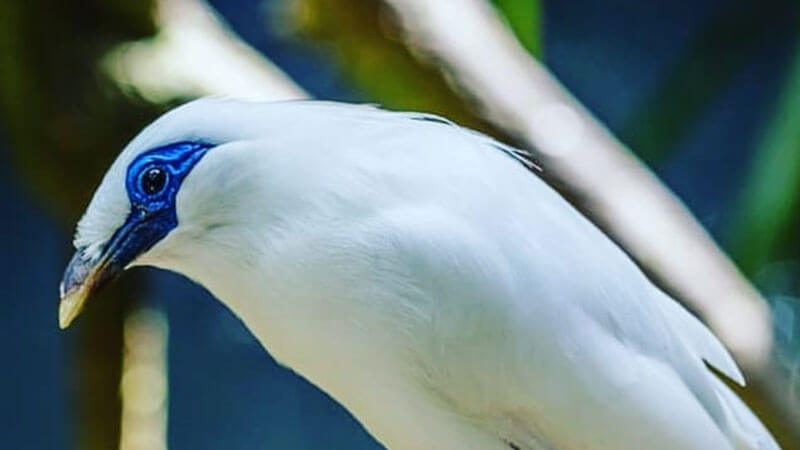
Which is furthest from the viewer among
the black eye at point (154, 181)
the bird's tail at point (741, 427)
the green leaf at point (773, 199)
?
the green leaf at point (773, 199)

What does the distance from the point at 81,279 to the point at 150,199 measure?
57 mm

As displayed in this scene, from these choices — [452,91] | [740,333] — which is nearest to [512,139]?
[452,91]

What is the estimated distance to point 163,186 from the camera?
73 centimetres

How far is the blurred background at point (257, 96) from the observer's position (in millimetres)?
1101

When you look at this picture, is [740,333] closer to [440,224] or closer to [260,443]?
[440,224]

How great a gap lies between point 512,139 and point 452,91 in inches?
2.0

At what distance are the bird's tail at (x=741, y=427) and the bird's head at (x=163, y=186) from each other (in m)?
0.30

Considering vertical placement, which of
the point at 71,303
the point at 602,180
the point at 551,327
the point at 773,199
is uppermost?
the point at 773,199

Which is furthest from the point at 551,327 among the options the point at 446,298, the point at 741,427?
the point at 741,427

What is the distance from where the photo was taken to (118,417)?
1339 mm

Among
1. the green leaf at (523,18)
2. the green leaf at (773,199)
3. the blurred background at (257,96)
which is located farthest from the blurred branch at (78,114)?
the green leaf at (773,199)

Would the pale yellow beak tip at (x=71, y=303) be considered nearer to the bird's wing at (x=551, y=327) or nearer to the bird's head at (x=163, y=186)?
the bird's head at (x=163, y=186)

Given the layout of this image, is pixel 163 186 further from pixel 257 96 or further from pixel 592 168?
pixel 257 96

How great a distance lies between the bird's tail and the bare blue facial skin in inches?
12.3
